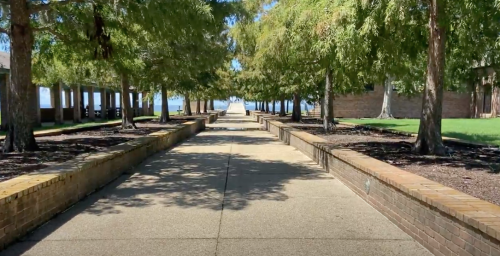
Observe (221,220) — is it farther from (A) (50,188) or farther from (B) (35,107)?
(B) (35,107)

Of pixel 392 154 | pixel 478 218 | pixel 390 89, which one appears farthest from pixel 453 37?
pixel 390 89

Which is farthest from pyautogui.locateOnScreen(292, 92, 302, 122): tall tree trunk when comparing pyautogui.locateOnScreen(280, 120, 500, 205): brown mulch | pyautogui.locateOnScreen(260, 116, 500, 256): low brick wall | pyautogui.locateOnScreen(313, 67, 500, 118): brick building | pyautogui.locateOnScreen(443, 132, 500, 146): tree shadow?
pyautogui.locateOnScreen(260, 116, 500, 256): low brick wall

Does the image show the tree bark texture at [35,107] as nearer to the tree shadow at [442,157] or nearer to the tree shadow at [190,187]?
the tree shadow at [190,187]

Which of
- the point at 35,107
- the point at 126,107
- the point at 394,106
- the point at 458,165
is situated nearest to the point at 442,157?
the point at 458,165

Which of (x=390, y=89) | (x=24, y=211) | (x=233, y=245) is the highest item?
(x=390, y=89)

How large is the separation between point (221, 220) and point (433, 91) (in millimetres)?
5959

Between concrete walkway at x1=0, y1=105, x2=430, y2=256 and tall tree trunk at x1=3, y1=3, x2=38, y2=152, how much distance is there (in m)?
2.95

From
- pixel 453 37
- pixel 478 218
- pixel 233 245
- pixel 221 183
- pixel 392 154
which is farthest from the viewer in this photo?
pixel 453 37

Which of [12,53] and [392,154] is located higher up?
[12,53]

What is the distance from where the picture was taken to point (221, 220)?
18.7 ft

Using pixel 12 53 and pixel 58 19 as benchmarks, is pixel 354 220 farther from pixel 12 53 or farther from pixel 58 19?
pixel 58 19

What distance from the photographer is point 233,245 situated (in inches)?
188

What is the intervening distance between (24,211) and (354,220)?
406cm

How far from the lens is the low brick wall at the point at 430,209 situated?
149 inches
